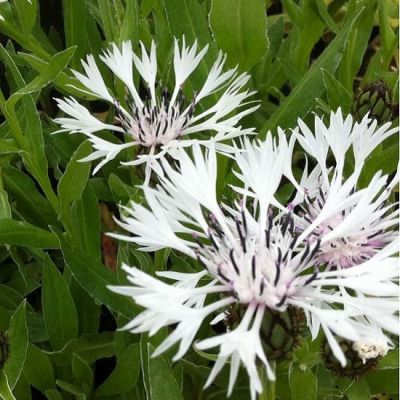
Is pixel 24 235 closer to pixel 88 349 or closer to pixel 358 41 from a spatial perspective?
pixel 88 349

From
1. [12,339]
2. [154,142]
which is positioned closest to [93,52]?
[154,142]

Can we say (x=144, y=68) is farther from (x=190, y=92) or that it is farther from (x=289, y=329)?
(x=289, y=329)

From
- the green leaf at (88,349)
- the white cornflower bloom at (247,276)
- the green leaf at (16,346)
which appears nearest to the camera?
the white cornflower bloom at (247,276)

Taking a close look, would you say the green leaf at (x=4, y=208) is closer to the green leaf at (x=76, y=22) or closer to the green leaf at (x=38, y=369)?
the green leaf at (x=38, y=369)

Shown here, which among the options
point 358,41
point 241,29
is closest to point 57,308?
point 241,29

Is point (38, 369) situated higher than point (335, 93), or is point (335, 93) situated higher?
point (335, 93)

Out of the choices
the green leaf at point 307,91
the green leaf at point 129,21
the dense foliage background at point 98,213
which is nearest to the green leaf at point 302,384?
the dense foliage background at point 98,213
